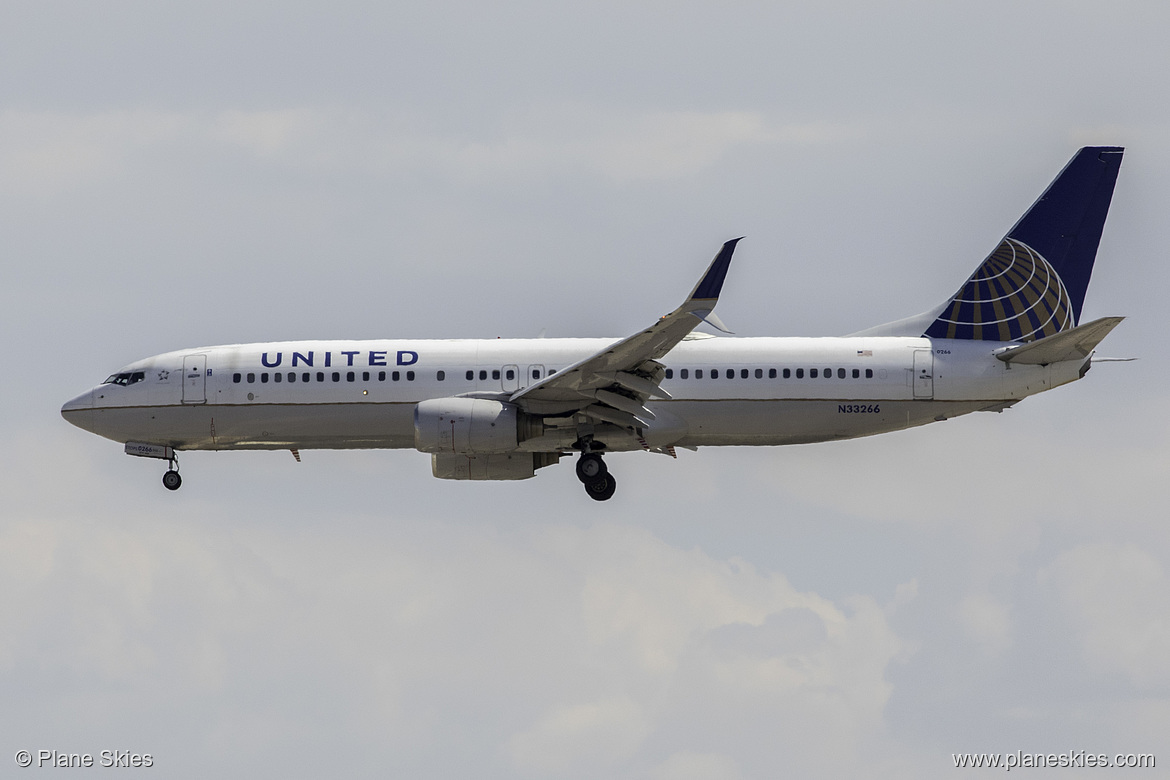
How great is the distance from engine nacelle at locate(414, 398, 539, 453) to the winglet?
5.98 metres

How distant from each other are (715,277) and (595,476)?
24.3 feet

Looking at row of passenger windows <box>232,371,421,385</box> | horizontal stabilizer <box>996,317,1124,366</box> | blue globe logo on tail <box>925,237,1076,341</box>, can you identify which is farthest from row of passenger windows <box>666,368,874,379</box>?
row of passenger windows <box>232,371,421,385</box>

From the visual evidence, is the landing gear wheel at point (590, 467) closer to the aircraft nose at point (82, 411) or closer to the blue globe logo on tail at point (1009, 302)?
the blue globe logo on tail at point (1009, 302)

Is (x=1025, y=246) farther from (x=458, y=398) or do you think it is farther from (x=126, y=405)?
(x=126, y=405)

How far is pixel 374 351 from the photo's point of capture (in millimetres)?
41625

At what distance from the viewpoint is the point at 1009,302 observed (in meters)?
42.0

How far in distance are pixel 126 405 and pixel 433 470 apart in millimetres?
7463

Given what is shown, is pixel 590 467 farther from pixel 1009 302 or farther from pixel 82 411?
pixel 82 411

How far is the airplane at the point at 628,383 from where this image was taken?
1563 inches

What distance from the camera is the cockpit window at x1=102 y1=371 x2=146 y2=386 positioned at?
140 feet

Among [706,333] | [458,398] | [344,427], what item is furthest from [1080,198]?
[344,427]

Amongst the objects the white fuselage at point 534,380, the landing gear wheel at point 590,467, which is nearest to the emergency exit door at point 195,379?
the white fuselage at point 534,380

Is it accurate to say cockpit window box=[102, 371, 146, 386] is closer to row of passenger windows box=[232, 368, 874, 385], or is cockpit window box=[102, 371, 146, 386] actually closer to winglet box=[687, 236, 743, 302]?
row of passenger windows box=[232, 368, 874, 385]

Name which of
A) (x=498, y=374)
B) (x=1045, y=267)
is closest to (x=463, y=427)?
(x=498, y=374)
